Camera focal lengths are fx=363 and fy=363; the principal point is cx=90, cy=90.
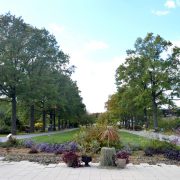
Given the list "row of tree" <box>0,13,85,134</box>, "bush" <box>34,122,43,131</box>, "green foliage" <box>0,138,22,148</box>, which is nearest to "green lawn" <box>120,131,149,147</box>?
"green foliage" <box>0,138,22,148</box>

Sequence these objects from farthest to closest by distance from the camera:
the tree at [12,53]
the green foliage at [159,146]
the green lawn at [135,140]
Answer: the tree at [12,53], the green lawn at [135,140], the green foliage at [159,146]

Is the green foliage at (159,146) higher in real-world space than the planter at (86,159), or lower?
higher

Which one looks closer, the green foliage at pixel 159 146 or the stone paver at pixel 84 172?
the stone paver at pixel 84 172

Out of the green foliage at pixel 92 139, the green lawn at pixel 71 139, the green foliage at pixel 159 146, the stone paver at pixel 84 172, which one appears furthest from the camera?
the green lawn at pixel 71 139

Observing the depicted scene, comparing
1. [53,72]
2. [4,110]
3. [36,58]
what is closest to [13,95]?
[36,58]

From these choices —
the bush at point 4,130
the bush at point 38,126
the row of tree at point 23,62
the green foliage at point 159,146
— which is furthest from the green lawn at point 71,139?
the bush at point 38,126

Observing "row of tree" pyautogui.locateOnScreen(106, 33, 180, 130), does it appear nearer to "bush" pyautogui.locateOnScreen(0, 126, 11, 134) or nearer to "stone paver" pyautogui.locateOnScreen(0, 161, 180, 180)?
"bush" pyautogui.locateOnScreen(0, 126, 11, 134)

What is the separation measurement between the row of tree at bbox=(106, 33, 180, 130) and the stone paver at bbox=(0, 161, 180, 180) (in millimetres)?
35682

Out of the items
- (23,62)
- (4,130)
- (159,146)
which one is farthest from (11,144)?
(4,130)

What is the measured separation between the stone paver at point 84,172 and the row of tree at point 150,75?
35682 mm

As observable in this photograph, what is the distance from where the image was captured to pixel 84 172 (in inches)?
438

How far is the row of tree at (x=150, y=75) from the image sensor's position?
48031 millimetres

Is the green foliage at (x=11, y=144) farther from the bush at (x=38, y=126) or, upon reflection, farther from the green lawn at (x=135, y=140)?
the bush at (x=38, y=126)

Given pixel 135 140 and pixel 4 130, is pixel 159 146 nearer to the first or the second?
pixel 135 140
